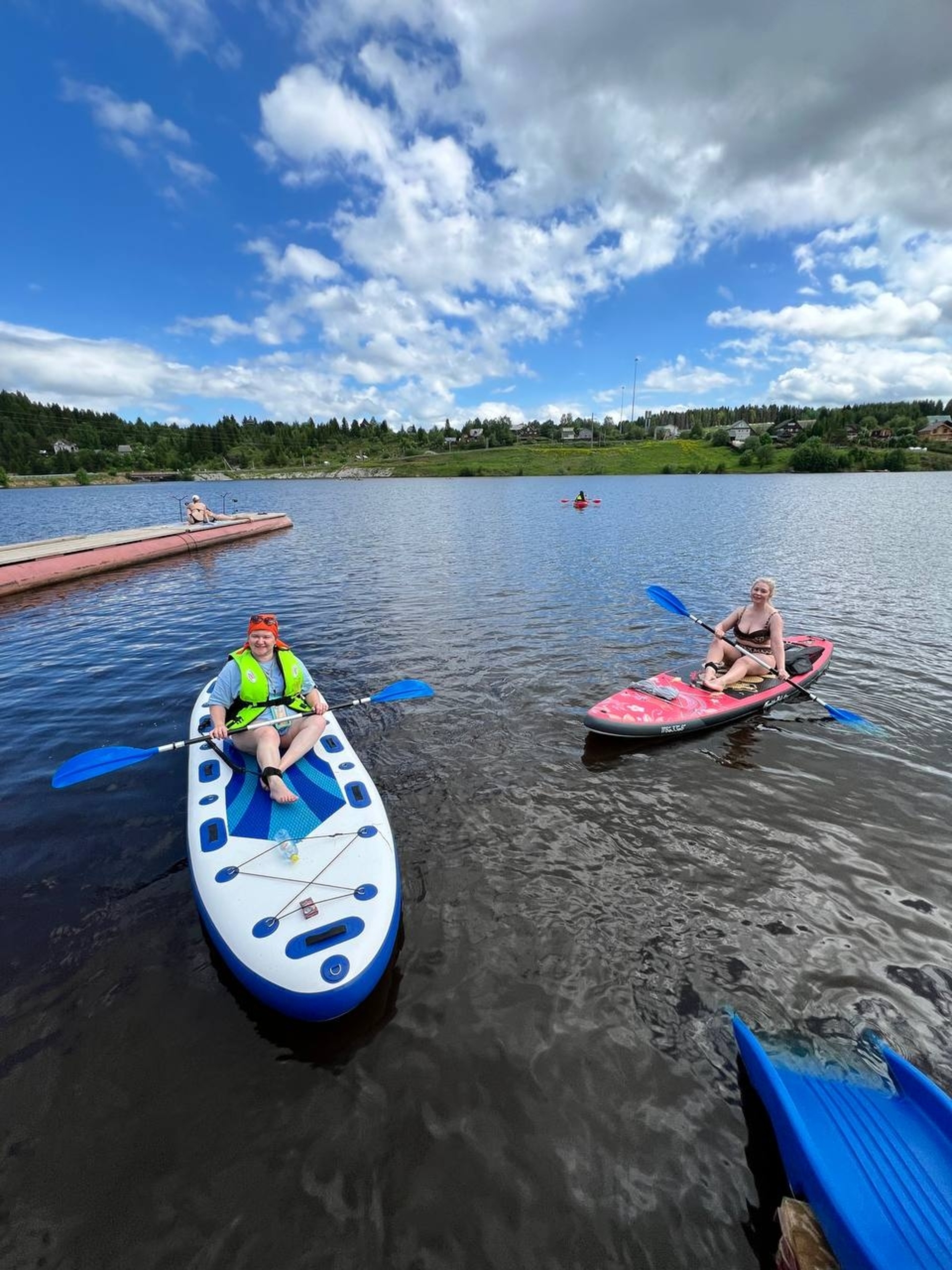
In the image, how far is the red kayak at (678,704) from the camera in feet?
31.1

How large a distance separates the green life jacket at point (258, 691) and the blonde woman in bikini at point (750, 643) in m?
7.76

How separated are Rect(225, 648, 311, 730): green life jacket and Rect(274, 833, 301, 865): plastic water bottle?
2.22m

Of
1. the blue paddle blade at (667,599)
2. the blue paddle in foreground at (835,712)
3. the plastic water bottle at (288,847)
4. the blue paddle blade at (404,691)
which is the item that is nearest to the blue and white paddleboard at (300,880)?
the plastic water bottle at (288,847)

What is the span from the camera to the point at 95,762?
24.1 ft

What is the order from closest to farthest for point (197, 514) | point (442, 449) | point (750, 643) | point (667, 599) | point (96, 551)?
point (750, 643) → point (667, 599) → point (96, 551) → point (197, 514) → point (442, 449)

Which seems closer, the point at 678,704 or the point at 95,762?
the point at 95,762

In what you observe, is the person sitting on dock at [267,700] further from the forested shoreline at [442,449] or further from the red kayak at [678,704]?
the forested shoreline at [442,449]

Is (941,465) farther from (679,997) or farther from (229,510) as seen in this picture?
(679,997)

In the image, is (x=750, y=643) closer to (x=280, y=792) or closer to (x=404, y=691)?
(x=404, y=691)

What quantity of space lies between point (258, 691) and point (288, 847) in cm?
271

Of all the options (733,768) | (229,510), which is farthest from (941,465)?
(733,768)

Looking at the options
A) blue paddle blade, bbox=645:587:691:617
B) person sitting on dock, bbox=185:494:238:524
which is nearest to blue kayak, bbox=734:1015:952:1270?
blue paddle blade, bbox=645:587:691:617

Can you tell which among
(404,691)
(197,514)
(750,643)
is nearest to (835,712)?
(750,643)

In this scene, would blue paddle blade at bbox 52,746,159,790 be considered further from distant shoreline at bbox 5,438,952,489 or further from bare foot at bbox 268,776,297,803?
distant shoreline at bbox 5,438,952,489
